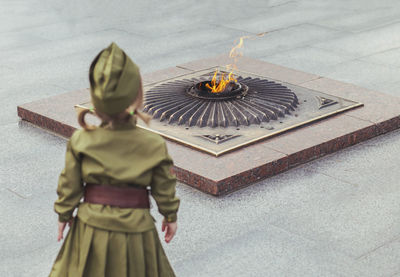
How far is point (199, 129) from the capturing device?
6.77m

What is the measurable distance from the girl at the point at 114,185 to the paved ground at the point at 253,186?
127 cm

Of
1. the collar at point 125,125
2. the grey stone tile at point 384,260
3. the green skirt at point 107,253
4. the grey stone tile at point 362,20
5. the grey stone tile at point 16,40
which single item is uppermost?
the collar at point 125,125

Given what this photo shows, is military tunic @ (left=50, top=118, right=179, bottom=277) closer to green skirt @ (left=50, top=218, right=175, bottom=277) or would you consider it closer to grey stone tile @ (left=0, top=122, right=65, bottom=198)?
green skirt @ (left=50, top=218, right=175, bottom=277)

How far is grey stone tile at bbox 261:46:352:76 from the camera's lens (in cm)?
939

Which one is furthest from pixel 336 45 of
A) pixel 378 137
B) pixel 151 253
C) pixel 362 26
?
pixel 151 253

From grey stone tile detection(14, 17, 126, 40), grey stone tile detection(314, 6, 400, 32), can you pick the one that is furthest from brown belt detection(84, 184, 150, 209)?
grey stone tile detection(314, 6, 400, 32)

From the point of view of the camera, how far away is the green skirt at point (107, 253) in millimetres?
3678

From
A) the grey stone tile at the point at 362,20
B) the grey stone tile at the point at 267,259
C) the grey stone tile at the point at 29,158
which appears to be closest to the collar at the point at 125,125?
the grey stone tile at the point at 267,259

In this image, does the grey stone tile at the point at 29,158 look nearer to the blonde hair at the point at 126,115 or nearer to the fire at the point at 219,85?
the fire at the point at 219,85

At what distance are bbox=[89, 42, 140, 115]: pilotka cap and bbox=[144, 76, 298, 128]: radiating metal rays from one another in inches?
130

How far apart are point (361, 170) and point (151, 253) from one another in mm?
3180

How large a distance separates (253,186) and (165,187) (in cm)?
253

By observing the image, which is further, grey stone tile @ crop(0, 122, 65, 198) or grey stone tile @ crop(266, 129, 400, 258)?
grey stone tile @ crop(0, 122, 65, 198)

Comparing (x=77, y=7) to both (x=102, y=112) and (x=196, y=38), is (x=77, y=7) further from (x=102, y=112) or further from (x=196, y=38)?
(x=102, y=112)
